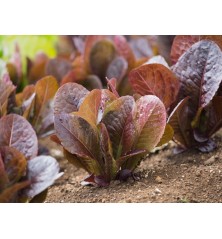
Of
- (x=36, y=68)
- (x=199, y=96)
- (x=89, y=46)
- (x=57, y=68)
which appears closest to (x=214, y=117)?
(x=199, y=96)

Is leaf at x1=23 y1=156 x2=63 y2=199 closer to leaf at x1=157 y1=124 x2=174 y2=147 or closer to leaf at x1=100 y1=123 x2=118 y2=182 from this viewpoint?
leaf at x1=100 y1=123 x2=118 y2=182

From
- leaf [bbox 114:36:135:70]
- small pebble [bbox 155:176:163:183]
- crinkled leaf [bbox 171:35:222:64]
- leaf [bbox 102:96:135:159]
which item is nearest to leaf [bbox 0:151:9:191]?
leaf [bbox 102:96:135:159]

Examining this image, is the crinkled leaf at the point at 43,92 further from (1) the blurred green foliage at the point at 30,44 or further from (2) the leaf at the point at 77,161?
(1) the blurred green foliage at the point at 30,44

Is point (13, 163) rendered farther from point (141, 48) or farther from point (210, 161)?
point (141, 48)

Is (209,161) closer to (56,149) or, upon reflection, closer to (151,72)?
(151,72)

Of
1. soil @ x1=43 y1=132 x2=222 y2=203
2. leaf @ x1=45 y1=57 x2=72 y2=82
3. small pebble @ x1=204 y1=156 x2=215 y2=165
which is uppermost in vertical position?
leaf @ x1=45 y1=57 x2=72 y2=82
